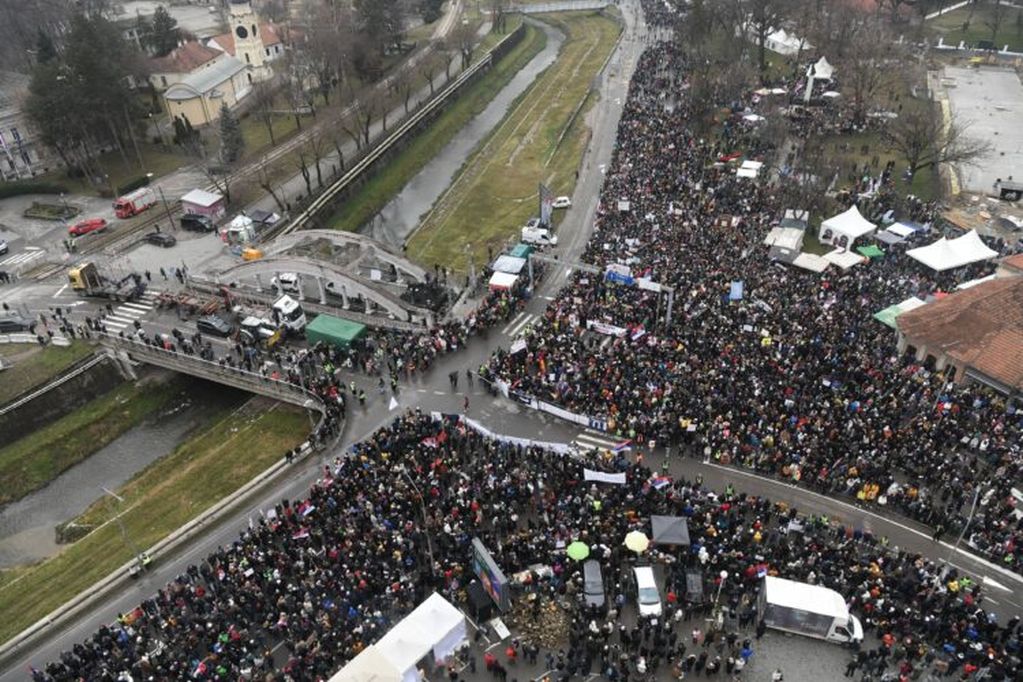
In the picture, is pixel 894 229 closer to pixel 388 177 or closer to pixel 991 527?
pixel 991 527

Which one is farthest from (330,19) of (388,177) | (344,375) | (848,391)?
(848,391)

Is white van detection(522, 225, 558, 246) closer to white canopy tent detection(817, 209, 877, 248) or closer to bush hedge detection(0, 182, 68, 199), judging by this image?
white canopy tent detection(817, 209, 877, 248)

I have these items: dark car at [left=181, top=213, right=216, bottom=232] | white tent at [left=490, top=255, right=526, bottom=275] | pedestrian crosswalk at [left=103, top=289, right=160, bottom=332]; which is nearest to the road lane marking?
white tent at [left=490, top=255, right=526, bottom=275]

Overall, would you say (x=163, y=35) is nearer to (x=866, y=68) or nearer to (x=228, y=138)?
(x=228, y=138)

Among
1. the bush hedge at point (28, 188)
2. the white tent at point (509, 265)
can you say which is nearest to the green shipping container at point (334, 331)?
the white tent at point (509, 265)

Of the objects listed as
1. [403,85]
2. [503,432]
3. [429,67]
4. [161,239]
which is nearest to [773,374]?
[503,432]

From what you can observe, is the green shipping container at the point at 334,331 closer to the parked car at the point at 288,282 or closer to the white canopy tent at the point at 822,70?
the parked car at the point at 288,282
